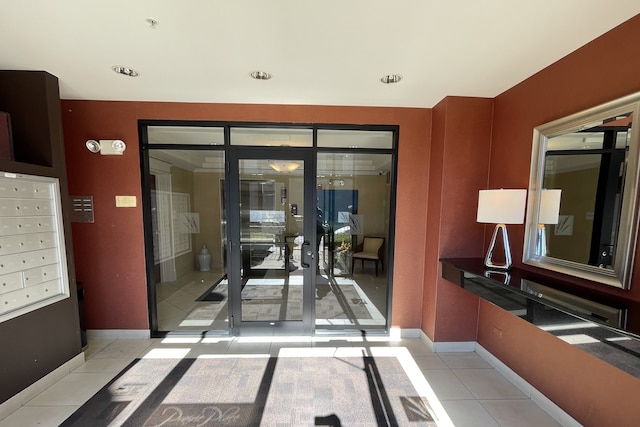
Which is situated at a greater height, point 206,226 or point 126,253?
point 206,226

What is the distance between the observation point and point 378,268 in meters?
3.39

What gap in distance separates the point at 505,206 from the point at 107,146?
4224mm

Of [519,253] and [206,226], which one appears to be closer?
[519,253]

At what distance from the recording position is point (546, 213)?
2014 millimetres

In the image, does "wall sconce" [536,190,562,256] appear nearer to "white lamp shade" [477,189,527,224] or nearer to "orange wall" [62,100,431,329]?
"white lamp shade" [477,189,527,224]

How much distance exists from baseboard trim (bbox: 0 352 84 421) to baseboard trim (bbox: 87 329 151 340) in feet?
1.53

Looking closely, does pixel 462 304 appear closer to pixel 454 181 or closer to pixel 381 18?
pixel 454 181

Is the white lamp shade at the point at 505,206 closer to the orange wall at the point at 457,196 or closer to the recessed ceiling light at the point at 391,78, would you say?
the orange wall at the point at 457,196

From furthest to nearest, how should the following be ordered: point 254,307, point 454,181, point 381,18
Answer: point 254,307 → point 454,181 → point 381,18

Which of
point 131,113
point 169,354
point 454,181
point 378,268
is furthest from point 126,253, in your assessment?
point 454,181

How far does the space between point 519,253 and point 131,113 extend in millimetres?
4459

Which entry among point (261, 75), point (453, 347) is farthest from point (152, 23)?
point (453, 347)

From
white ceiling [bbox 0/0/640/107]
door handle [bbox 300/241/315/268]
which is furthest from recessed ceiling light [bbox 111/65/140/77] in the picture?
door handle [bbox 300/241/315/268]

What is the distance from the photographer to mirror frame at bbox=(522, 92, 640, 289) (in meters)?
1.46
